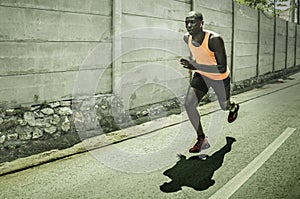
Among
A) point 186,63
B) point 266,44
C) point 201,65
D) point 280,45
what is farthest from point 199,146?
point 280,45

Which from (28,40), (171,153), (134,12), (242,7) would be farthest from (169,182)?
(242,7)

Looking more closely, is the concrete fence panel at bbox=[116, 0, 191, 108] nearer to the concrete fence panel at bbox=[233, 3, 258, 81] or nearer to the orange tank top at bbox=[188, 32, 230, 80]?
the orange tank top at bbox=[188, 32, 230, 80]

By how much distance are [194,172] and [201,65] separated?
150 centimetres

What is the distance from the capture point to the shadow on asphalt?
138 inches

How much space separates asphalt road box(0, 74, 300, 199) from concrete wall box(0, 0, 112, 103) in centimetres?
108

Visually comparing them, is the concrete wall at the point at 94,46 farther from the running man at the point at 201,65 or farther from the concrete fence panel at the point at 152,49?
the running man at the point at 201,65

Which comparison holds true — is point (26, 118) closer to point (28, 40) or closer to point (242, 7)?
point (28, 40)

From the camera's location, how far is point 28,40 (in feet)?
14.5

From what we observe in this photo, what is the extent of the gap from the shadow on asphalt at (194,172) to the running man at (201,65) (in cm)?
33

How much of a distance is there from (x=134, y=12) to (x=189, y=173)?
3.46 meters

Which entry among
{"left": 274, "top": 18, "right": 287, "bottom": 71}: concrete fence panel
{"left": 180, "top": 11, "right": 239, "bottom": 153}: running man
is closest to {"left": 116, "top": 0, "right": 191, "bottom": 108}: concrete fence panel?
{"left": 180, "top": 11, "right": 239, "bottom": 153}: running man

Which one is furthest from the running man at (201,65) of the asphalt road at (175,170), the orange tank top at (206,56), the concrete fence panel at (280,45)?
the concrete fence panel at (280,45)

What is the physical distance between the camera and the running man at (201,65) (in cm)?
428

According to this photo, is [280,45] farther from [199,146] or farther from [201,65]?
[199,146]
